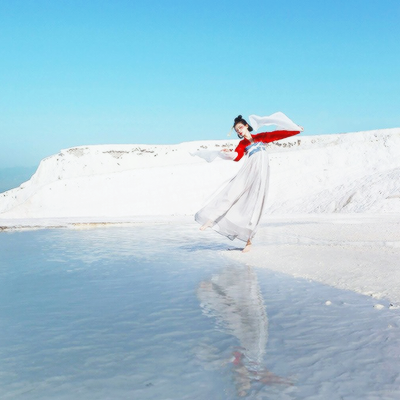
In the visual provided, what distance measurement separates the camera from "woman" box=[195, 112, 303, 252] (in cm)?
788

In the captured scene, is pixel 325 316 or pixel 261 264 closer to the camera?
pixel 325 316

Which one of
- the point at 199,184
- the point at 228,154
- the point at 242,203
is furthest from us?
the point at 199,184

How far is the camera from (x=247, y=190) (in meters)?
8.06

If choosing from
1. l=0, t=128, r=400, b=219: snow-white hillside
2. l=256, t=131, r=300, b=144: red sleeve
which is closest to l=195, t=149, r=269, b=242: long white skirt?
l=256, t=131, r=300, b=144: red sleeve

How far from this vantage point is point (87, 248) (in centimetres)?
831

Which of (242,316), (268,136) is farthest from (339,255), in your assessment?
(242,316)

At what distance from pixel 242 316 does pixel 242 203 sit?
4.29 meters

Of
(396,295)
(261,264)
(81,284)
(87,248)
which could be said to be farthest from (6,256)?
(396,295)

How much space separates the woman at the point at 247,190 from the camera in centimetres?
788

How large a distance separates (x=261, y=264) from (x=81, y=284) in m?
2.37

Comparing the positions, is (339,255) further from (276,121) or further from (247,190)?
(276,121)

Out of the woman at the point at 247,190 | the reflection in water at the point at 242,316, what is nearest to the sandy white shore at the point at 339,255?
the woman at the point at 247,190

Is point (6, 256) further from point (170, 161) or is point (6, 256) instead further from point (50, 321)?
point (170, 161)

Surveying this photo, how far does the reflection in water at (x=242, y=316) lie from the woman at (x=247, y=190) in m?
1.79
